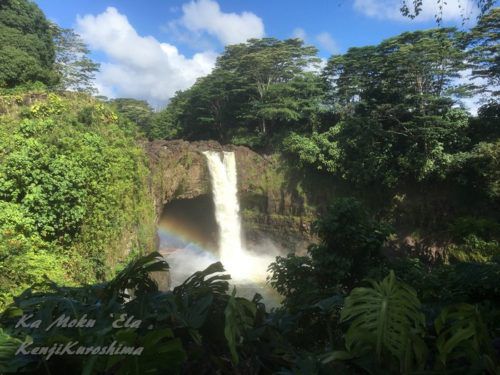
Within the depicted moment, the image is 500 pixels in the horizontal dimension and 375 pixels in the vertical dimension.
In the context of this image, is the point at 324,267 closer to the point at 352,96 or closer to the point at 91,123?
the point at 91,123

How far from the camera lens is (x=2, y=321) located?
→ 5.18 ft

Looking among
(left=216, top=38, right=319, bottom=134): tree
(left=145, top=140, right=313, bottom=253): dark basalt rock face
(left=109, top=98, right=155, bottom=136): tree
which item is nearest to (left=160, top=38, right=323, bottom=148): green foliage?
(left=216, top=38, right=319, bottom=134): tree

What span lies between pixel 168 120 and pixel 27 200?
24050 millimetres

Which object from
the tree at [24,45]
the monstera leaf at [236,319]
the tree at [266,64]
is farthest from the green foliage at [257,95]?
the monstera leaf at [236,319]

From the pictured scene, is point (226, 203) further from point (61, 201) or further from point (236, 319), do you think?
point (236, 319)

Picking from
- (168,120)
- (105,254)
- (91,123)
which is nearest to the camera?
(105,254)

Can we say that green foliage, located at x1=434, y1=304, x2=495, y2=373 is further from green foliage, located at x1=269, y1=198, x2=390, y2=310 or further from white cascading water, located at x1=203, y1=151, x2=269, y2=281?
white cascading water, located at x1=203, y1=151, x2=269, y2=281

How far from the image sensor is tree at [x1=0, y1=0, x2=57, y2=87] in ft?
46.8

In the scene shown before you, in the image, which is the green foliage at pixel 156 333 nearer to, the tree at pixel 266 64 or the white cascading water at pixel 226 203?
the white cascading water at pixel 226 203

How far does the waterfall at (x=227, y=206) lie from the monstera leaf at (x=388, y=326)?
1585cm

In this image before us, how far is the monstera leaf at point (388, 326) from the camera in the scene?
126cm

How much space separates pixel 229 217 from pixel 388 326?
55.7ft

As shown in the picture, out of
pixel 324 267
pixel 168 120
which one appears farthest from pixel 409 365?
pixel 168 120

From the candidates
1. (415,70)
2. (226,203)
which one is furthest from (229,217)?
(415,70)
